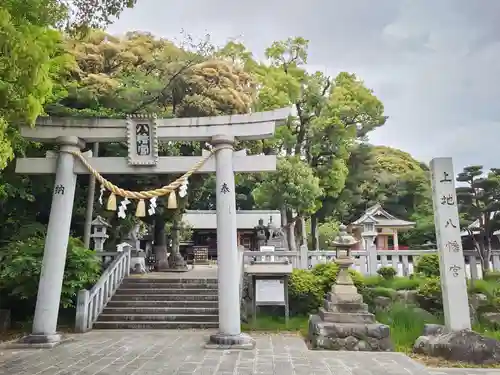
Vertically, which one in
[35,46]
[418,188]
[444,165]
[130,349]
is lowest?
[130,349]

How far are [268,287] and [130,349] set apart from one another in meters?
4.28

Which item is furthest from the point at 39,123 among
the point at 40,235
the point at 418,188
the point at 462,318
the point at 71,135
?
the point at 418,188

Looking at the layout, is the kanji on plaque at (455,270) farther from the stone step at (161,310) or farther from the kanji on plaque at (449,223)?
the stone step at (161,310)

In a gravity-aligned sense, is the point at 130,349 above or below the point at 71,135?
below

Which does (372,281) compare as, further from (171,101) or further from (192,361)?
(171,101)

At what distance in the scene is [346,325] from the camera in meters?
7.63

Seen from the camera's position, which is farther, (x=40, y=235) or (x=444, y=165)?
(x=40, y=235)

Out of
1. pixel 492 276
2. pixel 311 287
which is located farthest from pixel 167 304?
pixel 492 276

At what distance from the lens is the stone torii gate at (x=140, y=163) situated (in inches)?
297

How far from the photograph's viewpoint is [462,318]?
6941mm

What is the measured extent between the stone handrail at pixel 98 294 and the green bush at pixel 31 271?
0.92 ft

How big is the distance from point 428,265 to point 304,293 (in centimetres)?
369

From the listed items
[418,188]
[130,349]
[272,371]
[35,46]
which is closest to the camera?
[35,46]

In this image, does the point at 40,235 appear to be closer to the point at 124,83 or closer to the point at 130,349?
the point at 130,349
